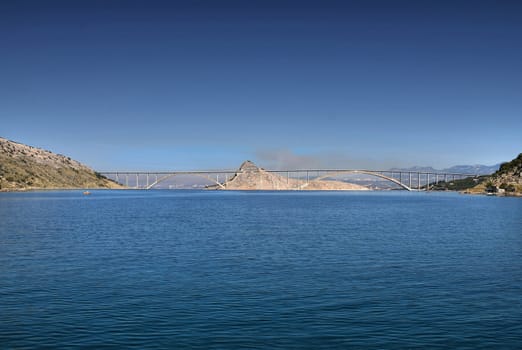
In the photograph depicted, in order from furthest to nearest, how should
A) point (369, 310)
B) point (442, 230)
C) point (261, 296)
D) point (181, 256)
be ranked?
point (442, 230) → point (181, 256) → point (261, 296) → point (369, 310)

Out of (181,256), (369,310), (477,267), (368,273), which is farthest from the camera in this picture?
(181,256)

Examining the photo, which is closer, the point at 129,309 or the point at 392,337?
the point at 392,337

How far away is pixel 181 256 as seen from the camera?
41406mm

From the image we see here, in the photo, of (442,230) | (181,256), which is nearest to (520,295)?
(181,256)

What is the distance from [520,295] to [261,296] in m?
14.5

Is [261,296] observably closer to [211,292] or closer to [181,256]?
[211,292]

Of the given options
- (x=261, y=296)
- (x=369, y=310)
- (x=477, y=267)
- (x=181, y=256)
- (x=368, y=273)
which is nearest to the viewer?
(x=369, y=310)

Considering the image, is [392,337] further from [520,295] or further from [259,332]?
[520,295]

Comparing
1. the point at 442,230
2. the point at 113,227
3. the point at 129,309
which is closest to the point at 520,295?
the point at 129,309

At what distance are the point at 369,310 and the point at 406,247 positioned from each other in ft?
81.8

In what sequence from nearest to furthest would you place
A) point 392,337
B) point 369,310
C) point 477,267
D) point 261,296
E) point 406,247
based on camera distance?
point 392,337
point 369,310
point 261,296
point 477,267
point 406,247

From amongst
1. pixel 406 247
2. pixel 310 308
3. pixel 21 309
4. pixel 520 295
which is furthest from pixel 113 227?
pixel 520 295

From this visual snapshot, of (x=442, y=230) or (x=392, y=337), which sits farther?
(x=442, y=230)

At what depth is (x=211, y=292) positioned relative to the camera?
28109mm
